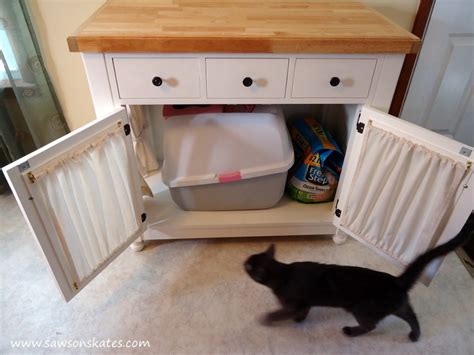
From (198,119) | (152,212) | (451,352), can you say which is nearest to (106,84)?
(198,119)

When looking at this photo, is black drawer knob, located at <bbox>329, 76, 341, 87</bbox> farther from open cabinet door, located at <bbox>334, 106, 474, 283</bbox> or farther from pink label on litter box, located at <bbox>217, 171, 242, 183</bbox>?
pink label on litter box, located at <bbox>217, 171, 242, 183</bbox>

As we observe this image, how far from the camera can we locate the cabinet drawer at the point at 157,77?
90cm

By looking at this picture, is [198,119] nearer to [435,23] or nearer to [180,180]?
[180,180]

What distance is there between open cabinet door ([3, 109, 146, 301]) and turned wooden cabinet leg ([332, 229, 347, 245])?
73cm

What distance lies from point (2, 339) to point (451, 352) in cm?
131

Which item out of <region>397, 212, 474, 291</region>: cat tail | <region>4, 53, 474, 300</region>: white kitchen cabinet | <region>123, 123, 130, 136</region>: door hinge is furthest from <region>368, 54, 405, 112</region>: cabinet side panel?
<region>123, 123, 130, 136</region>: door hinge

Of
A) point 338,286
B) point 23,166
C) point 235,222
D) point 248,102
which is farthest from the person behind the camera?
point 235,222

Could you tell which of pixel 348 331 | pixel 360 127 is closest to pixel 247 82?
pixel 360 127

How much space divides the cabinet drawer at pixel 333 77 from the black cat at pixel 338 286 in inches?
17.9

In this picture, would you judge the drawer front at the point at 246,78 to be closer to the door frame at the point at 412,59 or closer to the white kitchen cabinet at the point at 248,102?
the white kitchen cabinet at the point at 248,102

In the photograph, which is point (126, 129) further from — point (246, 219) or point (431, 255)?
point (431, 255)

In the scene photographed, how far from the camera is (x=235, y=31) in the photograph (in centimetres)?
90

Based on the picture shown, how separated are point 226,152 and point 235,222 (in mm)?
277

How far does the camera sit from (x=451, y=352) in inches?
38.4
